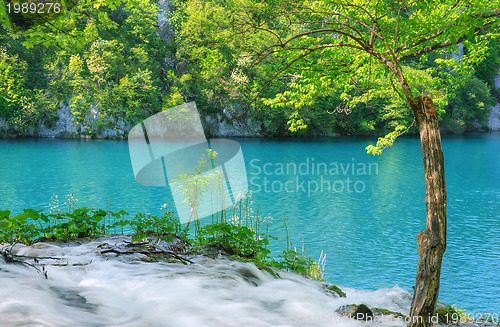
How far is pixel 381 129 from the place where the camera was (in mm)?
52844

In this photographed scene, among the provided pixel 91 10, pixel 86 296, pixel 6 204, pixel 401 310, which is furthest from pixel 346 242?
pixel 91 10

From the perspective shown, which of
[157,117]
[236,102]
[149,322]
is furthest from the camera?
[236,102]

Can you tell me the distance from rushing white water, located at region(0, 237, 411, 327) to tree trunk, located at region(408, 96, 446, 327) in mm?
930

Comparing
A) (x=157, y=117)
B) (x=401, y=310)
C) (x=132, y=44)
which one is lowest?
(x=401, y=310)

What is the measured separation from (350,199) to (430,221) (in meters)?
15.8

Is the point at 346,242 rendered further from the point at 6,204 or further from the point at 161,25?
the point at 161,25

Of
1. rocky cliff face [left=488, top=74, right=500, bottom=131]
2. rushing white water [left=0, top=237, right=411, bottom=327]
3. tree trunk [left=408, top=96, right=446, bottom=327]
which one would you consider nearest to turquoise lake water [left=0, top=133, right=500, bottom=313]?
rushing white water [left=0, top=237, right=411, bottom=327]

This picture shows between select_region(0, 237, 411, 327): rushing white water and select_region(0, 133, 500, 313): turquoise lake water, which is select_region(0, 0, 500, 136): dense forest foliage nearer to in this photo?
select_region(0, 133, 500, 313): turquoise lake water

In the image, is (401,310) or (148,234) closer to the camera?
(401,310)

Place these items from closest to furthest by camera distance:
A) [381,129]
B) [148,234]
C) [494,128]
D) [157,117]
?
[148,234]
[157,117]
[381,129]
[494,128]

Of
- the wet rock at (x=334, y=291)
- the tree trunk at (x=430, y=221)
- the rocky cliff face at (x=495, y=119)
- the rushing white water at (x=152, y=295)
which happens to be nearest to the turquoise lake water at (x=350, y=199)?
the rushing white water at (x=152, y=295)

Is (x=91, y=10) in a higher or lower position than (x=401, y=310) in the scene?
higher

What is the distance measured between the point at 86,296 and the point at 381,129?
175 feet

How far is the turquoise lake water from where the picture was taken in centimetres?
1020
